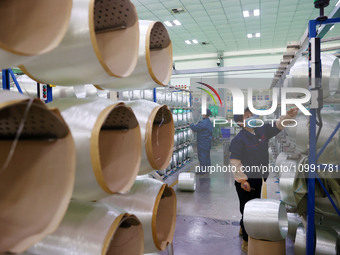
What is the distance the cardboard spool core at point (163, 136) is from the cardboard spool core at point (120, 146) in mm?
314

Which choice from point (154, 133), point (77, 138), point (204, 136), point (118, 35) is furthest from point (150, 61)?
point (204, 136)

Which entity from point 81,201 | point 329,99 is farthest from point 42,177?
point 329,99

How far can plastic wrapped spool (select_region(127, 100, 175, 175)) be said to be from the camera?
1.27m

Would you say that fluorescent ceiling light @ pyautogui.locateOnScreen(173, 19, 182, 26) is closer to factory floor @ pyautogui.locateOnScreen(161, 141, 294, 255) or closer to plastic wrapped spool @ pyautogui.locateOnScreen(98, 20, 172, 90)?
factory floor @ pyautogui.locateOnScreen(161, 141, 294, 255)

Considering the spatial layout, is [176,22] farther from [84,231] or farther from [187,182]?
[84,231]

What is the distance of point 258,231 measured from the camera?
2.91 metres

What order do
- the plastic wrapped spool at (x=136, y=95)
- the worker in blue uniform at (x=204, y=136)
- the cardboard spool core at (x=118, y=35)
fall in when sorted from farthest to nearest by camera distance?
the worker in blue uniform at (x=204, y=136), the plastic wrapped spool at (x=136, y=95), the cardboard spool core at (x=118, y=35)

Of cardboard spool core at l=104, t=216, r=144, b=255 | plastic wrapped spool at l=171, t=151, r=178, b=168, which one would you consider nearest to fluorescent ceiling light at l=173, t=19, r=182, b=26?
plastic wrapped spool at l=171, t=151, r=178, b=168

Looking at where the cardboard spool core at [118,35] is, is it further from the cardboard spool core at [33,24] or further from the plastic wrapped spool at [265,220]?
the plastic wrapped spool at [265,220]

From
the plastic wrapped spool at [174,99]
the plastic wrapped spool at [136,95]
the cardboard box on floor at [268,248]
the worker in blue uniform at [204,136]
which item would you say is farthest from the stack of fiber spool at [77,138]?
the worker in blue uniform at [204,136]

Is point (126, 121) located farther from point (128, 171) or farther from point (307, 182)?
point (307, 182)

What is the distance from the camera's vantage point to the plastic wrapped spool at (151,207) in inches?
51.1

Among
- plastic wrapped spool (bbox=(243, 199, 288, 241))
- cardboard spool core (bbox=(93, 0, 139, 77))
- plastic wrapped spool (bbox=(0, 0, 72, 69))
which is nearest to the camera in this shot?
plastic wrapped spool (bbox=(0, 0, 72, 69))

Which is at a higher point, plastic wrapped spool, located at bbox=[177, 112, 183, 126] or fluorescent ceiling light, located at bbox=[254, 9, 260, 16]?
fluorescent ceiling light, located at bbox=[254, 9, 260, 16]
